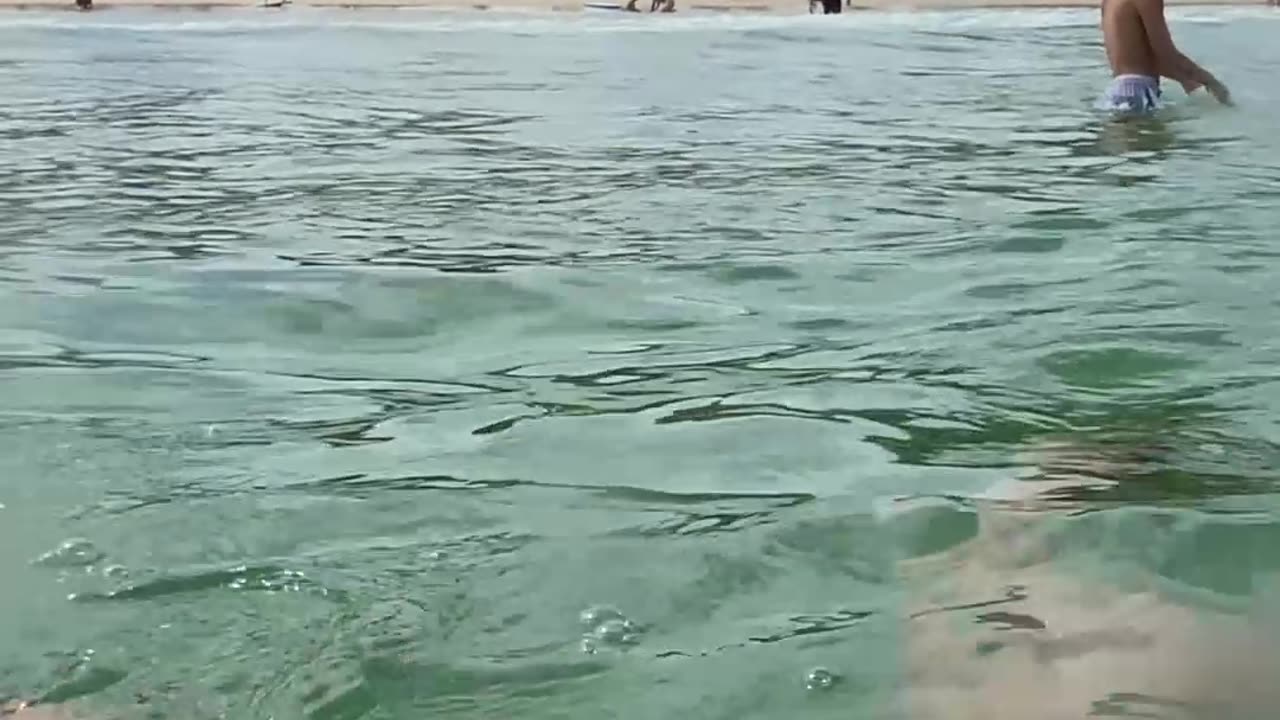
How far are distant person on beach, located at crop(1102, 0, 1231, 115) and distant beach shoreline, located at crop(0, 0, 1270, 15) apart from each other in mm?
19772

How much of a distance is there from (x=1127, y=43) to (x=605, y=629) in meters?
7.89

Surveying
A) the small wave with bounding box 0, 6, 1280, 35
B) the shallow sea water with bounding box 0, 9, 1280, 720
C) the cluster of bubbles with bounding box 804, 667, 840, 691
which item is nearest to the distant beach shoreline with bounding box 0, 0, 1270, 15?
the small wave with bounding box 0, 6, 1280, 35

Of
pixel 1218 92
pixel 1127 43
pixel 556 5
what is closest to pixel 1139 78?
pixel 1127 43

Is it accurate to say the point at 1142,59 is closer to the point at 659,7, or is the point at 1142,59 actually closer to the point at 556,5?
the point at 659,7

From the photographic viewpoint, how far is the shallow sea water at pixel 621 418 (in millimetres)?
2584

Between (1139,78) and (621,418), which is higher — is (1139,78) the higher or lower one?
the higher one

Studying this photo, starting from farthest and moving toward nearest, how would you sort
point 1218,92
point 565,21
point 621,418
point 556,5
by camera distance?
point 556,5 < point 565,21 < point 1218,92 < point 621,418

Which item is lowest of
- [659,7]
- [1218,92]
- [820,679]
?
[820,679]

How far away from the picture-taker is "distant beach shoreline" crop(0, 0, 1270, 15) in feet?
97.6

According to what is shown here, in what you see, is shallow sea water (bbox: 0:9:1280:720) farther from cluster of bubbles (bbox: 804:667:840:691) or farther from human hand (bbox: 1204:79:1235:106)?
human hand (bbox: 1204:79:1235:106)

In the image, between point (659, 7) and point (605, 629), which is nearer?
point (605, 629)

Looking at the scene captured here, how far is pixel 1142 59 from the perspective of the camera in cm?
962

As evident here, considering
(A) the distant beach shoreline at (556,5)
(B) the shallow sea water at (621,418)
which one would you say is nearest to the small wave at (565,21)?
(A) the distant beach shoreline at (556,5)

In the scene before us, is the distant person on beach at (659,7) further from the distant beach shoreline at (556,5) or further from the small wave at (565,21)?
the distant beach shoreline at (556,5)
